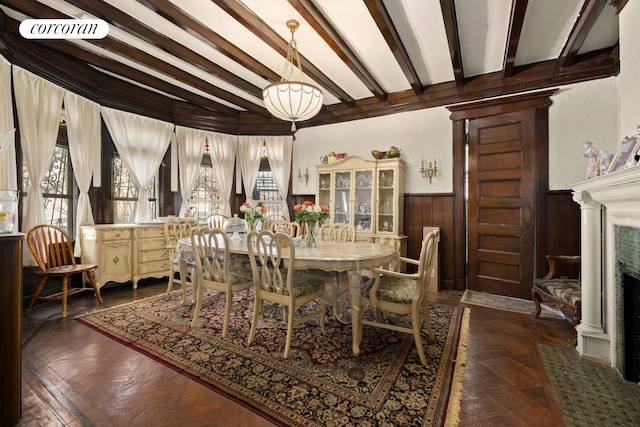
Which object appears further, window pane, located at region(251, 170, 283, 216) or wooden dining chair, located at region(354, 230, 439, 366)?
window pane, located at region(251, 170, 283, 216)

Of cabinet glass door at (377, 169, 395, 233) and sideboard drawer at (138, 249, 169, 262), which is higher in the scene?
cabinet glass door at (377, 169, 395, 233)

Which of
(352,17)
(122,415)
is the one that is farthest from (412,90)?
(122,415)

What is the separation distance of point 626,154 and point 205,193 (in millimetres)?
5354

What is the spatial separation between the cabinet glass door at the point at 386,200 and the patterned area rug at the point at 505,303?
136cm

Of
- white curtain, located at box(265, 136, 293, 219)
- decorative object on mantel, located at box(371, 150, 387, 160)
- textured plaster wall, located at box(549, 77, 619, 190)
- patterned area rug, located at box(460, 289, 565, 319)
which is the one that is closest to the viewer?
patterned area rug, located at box(460, 289, 565, 319)

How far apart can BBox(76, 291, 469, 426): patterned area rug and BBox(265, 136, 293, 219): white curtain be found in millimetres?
2786

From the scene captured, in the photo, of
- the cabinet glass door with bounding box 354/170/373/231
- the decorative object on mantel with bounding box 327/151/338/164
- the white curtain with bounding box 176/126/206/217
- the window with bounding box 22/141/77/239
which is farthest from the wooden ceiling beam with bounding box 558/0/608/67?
the window with bounding box 22/141/77/239

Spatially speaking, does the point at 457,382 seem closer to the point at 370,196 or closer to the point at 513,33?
the point at 370,196

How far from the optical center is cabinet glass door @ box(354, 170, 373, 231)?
4449 millimetres

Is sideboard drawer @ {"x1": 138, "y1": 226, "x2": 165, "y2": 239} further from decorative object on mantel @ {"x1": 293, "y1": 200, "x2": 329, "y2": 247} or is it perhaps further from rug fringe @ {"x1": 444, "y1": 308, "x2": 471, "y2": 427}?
rug fringe @ {"x1": 444, "y1": 308, "x2": 471, "y2": 427}

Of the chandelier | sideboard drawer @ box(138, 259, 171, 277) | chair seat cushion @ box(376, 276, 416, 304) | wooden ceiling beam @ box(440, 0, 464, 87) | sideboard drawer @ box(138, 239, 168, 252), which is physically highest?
wooden ceiling beam @ box(440, 0, 464, 87)

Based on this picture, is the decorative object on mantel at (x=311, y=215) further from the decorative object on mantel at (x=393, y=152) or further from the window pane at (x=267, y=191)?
the window pane at (x=267, y=191)

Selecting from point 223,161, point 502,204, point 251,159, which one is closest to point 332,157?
point 251,159

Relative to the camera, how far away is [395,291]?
7.38 ft
